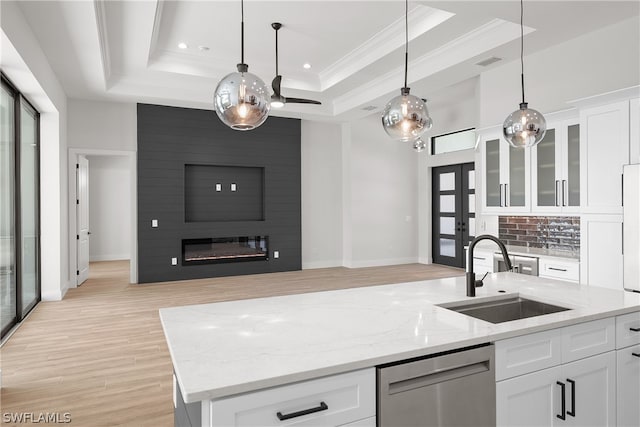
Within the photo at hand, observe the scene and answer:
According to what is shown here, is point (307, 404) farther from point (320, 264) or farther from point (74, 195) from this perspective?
point (320, 264)

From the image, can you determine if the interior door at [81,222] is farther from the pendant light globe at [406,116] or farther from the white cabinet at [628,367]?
the white cabinet at [628,367]

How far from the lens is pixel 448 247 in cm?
884

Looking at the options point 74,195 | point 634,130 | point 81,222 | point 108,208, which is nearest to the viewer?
point 634,130

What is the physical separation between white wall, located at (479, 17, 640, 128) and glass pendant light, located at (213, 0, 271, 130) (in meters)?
4.04

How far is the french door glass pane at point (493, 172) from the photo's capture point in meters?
5.28

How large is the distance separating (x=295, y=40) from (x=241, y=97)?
3.95 m

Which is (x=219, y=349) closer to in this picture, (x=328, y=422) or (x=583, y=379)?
(x=328, y=422)

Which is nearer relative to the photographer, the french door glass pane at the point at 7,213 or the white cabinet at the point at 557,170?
the french door glass pane at the point at 7,213

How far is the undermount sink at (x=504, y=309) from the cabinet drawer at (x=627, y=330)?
0.25m

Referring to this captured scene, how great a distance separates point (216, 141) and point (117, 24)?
3219 mm

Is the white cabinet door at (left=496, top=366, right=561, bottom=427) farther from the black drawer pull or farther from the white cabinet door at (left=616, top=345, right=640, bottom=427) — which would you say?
the black drawer pull

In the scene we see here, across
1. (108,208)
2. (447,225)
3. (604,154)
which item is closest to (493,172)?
(604,154)

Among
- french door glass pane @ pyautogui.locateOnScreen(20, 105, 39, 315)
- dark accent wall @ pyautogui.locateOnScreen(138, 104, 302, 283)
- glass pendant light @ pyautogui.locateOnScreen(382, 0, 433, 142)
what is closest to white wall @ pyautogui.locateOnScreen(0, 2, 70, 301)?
french door glass pane @ pyautogui.locateOnScreen(20, 105, 39, 315)

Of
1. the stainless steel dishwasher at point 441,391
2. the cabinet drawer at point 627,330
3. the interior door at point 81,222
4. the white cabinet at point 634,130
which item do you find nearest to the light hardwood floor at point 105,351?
the interior door at point 81,222
